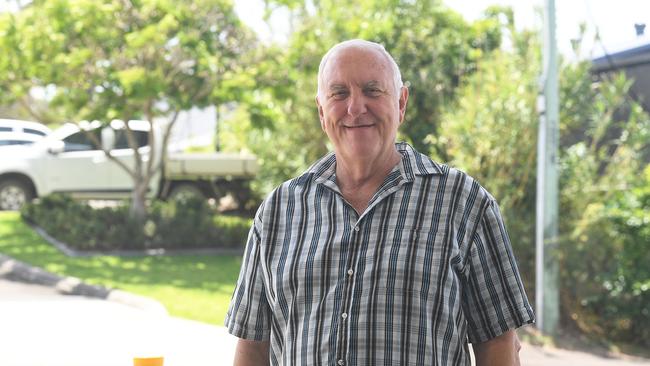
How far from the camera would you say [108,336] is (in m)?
10.2

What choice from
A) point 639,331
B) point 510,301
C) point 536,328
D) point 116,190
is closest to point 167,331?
point 536,328

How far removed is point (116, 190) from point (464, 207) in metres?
19.6

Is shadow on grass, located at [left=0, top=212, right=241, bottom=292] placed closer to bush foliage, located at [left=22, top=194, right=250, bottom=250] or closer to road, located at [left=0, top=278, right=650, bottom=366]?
bush foliage, located at [left=22, top=194, right=250, bottom=250]

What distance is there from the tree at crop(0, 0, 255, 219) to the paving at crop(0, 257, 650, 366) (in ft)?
16.0

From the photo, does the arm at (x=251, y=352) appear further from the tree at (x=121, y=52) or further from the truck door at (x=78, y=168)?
the truck door at (x=78, y=168)

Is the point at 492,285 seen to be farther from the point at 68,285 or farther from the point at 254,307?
the point at 68,285

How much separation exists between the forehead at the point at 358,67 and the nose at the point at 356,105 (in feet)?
0.11

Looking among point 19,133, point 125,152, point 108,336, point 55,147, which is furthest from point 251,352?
point 19,133

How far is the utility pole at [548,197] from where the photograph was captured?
1102 cm

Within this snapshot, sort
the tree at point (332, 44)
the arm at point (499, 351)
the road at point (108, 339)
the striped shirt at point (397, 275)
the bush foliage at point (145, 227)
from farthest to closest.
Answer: the bush foliage at point (145, 227) < the tree at point (332, 44) < the road at point (108, 339) < the arm at point (499, 351) < the striped shirt at point (397, 275)

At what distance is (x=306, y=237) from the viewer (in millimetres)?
2613

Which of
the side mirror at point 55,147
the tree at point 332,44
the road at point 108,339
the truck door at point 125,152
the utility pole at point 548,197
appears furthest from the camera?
the truck door at point 125,152

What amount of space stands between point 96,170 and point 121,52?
456cm

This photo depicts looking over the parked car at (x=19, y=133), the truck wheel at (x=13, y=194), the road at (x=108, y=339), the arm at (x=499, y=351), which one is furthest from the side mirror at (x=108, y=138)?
the arm at (x=499, y=351)
